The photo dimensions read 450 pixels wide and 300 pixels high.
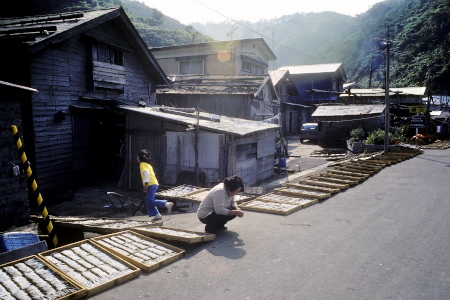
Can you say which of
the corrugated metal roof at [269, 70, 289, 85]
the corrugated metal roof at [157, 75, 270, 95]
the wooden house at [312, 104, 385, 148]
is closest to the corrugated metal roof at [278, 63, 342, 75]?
the corrugated metal roof at [269, 70, 289, 85]

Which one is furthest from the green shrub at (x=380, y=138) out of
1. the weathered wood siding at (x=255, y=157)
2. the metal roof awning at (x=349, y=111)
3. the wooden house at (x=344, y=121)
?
the weathered wood siding at (x=255, y=157)

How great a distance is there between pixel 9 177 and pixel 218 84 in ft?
52.7

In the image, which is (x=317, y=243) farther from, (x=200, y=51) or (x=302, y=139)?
(x=200, y=51)

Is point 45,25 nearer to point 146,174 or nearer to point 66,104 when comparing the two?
point 66,104

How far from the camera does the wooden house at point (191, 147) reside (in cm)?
1132

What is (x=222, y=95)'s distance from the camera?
21.0 m

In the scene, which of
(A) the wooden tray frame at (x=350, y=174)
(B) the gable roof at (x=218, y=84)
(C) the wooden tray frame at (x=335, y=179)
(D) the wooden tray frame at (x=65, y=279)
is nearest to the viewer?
(D) the wooden tray frame at (x=65, y=279)

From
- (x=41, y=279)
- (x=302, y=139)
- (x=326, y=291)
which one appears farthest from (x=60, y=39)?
(x=302, y=139)

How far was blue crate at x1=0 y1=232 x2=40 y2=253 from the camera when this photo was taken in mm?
5277

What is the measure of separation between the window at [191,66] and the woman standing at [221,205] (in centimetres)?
2377

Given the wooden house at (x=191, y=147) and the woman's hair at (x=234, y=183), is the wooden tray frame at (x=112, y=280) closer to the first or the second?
the woman's hair at (x=234, y=183)

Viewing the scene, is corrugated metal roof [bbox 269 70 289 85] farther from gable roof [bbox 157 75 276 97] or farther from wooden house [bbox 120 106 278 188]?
wooden house [bbox 120 106 278 188]

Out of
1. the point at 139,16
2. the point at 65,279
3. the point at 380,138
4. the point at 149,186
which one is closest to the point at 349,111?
the point at 380,138

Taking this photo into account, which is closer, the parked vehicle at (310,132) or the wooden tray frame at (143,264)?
the wooden tray frame at (143,264)
